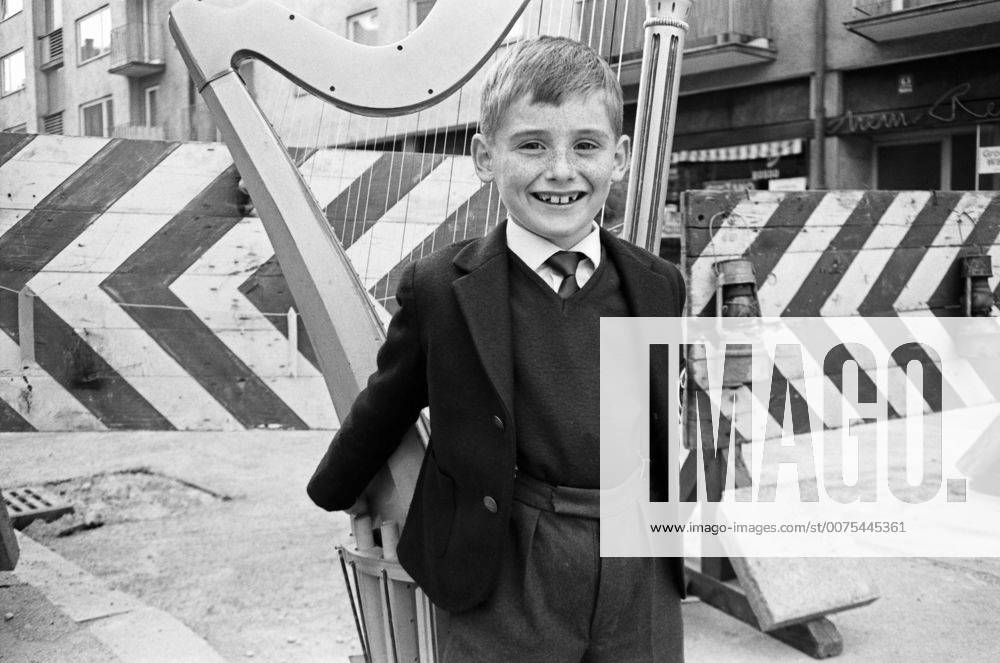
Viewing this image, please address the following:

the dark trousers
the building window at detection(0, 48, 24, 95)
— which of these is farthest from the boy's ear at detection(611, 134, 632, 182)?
the building window at detection(0, 48, 24, 95)

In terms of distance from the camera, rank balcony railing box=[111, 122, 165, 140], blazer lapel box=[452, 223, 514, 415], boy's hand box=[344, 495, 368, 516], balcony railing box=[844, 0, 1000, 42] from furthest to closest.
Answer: balcony railing box=[111, 122, 165, 140] → balcony railing box=[844, 0, 1000, 42] → boy's hand box=[344, 495, 368, 516] → blazer lapel box=[452, 223, 514, 415]

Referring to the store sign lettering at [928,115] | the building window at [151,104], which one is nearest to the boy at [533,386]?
the store sign lettering at [928,115]

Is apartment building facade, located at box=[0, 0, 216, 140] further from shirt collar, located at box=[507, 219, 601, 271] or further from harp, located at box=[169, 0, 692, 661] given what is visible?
shirt collar, located at box=[507, 219, 601, 271]

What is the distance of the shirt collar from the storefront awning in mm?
11215

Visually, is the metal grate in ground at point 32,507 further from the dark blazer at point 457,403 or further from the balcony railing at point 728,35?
the balcony railing at point 728,35

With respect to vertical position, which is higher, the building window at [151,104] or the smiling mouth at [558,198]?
the building window at [151,104]

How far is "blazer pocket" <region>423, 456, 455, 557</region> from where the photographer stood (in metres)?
1.35

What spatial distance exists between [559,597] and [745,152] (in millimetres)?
12524

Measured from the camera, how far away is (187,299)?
3.43m

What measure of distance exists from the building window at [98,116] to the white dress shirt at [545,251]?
72.3 feet

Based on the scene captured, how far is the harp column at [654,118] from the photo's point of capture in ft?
6.28

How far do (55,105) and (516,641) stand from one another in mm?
17680

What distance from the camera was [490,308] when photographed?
1317mm

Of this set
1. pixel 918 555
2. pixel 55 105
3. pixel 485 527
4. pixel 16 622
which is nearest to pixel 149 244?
pixel 16 622
